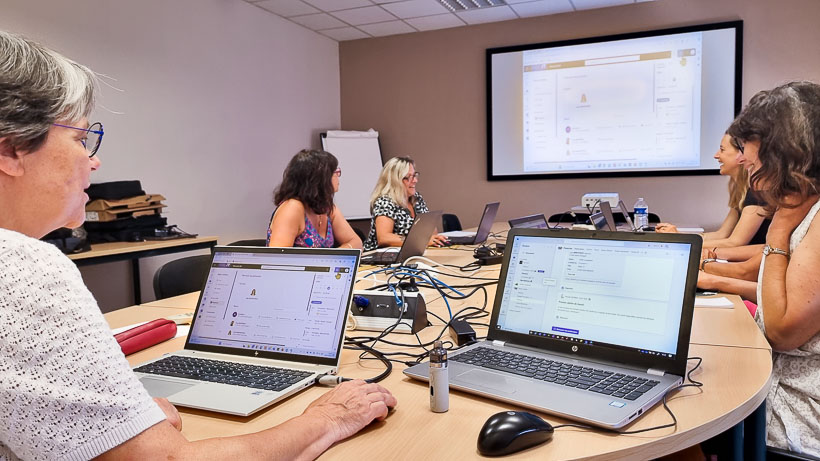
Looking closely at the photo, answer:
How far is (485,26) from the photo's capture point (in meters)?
5.64

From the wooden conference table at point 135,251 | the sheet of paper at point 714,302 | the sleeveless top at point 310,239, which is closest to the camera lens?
the sheet of paper at point 714,302

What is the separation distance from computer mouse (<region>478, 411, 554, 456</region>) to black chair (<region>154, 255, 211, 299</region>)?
1.71 metres

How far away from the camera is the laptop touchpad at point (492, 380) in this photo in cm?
107

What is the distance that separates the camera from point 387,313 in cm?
157

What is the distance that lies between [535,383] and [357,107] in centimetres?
552

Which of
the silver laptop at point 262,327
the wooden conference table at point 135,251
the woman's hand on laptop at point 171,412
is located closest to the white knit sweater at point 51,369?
the woman's hand on laptop at point 171,412

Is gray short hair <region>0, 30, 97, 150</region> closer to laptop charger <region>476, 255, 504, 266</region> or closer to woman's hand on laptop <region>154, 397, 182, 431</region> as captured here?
woman's hand on laptop <region>154, 397, 182, 431</region>

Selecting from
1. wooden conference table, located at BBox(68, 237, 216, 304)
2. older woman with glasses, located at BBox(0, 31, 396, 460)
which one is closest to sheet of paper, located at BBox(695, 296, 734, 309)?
older woman with glasses, located at BBox(0, 31, 396, 460)

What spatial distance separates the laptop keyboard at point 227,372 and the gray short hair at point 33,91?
0.57m

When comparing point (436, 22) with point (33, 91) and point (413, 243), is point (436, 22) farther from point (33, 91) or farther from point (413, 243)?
point (33, 91)

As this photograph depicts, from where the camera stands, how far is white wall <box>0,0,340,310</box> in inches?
147

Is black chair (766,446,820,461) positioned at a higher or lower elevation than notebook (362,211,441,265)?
lower

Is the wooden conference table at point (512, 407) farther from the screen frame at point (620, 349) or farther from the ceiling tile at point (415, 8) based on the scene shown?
the ceiling tile at point (415, 8)

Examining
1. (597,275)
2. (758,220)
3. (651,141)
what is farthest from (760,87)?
(597,275)
